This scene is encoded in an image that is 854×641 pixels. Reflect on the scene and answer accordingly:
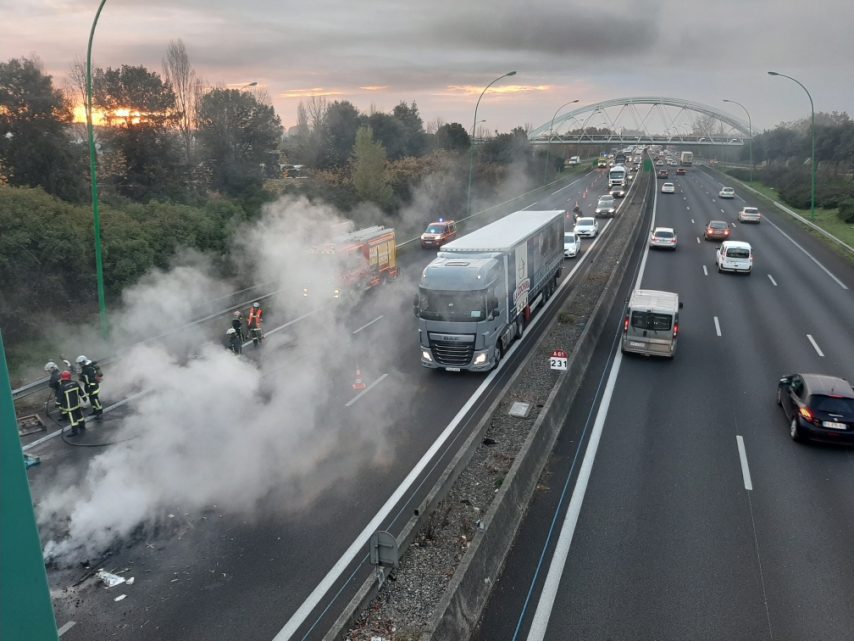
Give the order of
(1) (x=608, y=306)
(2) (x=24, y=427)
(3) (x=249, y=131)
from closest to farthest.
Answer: (2) (x=24, y=427) < (1) (x=608, y=306) < (3) (x=249, y=131)

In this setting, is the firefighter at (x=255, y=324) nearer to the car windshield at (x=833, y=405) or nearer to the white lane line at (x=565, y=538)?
the white lane line at (x=565, y=538)

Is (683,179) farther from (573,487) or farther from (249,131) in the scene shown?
(573,487)

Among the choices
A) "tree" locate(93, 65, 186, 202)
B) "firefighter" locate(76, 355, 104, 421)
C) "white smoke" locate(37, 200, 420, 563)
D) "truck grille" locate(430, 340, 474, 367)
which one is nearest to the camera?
"white smoke" locate(37, 200, 420, 563)

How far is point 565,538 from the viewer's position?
9750mm

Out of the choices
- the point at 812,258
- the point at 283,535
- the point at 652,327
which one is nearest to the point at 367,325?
the point at 652,327

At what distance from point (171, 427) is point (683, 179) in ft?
318

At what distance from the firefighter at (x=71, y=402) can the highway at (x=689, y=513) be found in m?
10.7

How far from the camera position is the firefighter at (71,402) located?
45.1ft

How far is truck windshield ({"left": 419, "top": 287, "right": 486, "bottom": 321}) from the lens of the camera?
1652 centimetres

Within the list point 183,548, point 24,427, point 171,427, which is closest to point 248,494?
point 183,548

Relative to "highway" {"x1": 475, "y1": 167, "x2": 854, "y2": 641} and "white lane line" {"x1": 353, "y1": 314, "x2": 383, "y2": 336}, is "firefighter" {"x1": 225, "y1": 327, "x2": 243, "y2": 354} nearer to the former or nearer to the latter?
"white lane line" {"x1": 353, "y1": 314, "x2": 383, "y2": 336}

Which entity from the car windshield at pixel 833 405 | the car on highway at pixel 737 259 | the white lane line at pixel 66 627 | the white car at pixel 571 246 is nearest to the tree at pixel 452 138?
the white car at pixel 571 246

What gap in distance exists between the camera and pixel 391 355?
19344 millimetres

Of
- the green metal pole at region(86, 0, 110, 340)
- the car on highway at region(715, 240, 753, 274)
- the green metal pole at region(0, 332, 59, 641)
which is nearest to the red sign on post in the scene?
the green metal pole at region(0, 332, 59, 641)
